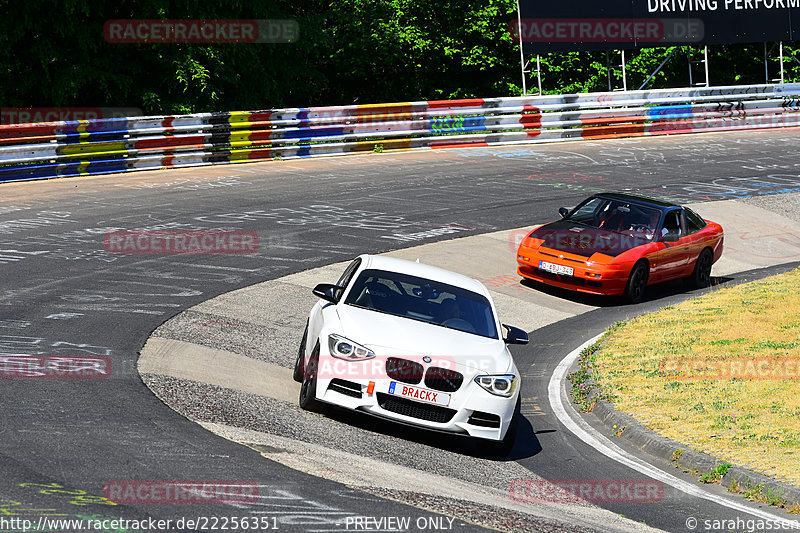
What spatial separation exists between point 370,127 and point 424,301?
17767mm

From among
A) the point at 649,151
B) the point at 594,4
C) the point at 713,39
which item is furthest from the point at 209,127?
the point at 713,39

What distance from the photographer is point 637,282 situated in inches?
637

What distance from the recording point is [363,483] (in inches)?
283

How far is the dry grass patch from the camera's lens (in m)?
9.20

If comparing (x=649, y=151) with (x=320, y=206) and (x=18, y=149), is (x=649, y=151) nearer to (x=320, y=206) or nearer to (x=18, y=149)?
(x=320, y=206)

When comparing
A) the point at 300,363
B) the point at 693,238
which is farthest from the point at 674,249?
the point at 300,363

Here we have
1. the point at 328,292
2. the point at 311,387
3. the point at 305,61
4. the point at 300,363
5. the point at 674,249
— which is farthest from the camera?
the point at 305,61

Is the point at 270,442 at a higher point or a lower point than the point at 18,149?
lower

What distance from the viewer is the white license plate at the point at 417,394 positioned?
8547 millimetres

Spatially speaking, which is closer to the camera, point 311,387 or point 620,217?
point 311,387

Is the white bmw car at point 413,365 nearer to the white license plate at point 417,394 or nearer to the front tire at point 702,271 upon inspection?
the white license plate at point 417,394

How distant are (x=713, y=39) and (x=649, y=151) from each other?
9142 mm

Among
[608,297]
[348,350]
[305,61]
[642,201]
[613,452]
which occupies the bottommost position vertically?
[613,452]

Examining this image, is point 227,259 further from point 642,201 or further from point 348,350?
point 348,350
